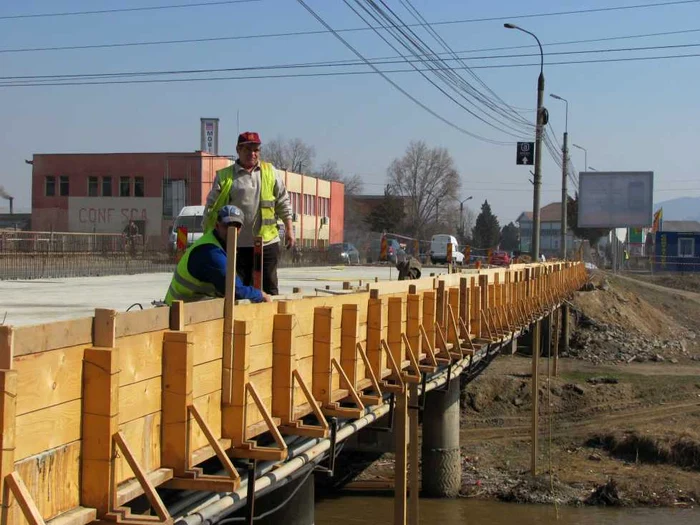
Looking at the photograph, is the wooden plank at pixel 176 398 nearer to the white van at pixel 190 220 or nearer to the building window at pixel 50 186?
the white van at pixel 190 220

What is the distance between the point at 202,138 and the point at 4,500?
200ft

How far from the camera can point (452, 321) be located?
12.1 metres

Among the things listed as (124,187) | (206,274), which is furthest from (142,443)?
(124,187)

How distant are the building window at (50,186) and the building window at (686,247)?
49.1 m

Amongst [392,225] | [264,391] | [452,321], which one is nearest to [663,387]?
[452,321]

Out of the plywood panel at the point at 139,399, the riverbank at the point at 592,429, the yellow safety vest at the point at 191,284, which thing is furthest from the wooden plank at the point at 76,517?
the riverbank at the point at 592,429

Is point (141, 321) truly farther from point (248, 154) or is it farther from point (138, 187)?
point (138, 187)

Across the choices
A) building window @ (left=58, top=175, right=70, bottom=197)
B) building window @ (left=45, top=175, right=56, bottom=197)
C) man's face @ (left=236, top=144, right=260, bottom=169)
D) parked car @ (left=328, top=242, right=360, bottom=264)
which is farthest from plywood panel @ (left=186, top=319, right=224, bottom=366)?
building window @ (left=45, top=175, right=56, bottom=197)

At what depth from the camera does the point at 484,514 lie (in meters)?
19.7

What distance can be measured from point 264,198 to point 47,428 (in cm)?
373

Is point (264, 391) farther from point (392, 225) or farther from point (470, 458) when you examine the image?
point (392, 225)

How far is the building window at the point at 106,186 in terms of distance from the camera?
60.7 meters

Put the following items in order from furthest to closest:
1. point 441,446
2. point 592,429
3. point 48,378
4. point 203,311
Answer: point 592,429 → point 441,446 → point 203,311 → point 48,378

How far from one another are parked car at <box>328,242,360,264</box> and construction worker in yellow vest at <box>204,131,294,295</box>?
43436mm
